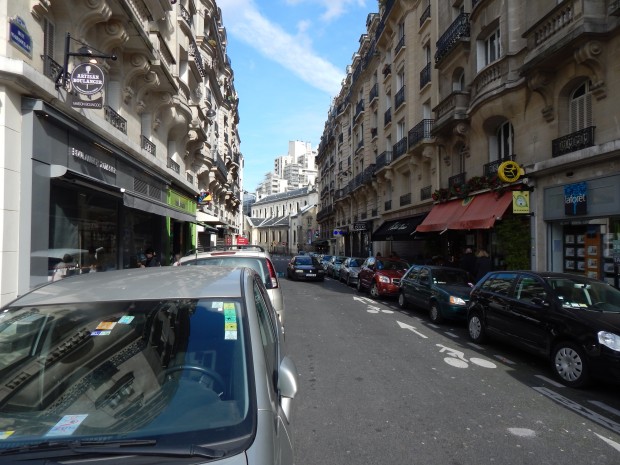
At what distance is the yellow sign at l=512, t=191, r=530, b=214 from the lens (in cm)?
1284

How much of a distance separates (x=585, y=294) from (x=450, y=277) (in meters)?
5.09

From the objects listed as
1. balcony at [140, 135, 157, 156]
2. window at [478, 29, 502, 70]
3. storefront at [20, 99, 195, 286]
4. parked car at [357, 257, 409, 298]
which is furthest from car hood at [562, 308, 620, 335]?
balcony at [140, 135, 157, 156]

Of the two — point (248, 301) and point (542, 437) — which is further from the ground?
point (248, 301)

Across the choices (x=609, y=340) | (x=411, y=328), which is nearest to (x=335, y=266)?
(x=411, y=328)

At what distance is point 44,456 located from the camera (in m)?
1.60

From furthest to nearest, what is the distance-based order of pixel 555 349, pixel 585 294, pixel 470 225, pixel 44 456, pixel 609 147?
pixel 470 225 < pixel 609 147 < pixel 585 294 < pixel 555 349 < pixel 44 456

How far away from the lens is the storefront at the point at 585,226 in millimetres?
10398

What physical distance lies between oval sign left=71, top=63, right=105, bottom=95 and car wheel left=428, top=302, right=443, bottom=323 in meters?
9.21

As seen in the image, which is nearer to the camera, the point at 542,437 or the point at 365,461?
the point at 365,461

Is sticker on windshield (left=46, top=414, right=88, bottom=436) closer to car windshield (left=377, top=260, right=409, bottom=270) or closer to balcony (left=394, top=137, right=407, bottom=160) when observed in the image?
car windshield (left=377, top=260, right=409, bottom=270)

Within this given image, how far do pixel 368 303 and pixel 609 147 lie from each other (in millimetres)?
8153

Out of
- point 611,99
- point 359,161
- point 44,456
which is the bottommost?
point 44,456

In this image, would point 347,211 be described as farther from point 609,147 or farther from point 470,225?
point 609,147

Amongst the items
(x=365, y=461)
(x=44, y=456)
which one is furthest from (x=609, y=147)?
(x=44, y=456)
